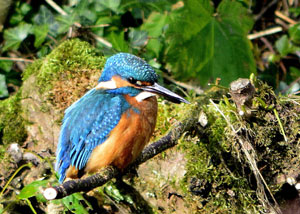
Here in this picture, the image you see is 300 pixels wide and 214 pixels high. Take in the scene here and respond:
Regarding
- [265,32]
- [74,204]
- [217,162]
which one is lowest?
[74,204]

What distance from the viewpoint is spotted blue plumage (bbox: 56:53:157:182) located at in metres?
2.80

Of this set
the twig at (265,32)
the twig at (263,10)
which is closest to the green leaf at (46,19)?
the twig at (265,32)

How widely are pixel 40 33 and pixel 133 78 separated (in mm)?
2144

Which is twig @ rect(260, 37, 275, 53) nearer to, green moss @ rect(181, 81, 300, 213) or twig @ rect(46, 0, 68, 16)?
green moss @ rect(181, 81, 300, 213)

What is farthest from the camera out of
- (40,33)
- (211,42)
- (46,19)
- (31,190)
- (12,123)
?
(46,19)

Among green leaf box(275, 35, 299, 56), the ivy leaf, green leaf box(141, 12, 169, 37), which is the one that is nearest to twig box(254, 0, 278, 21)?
green leaf box(275, 35, 299, 56)

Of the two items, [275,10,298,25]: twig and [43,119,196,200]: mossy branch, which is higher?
[43,119,196,200]: mossy branch

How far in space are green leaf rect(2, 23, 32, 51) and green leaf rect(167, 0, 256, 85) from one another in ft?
5.74

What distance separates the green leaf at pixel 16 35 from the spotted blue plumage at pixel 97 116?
81.2 inches

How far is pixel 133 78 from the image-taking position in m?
2.82

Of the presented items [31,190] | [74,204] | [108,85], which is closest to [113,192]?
[74,204]

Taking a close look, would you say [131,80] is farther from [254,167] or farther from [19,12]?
[19,12]

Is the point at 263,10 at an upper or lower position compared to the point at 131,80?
lower

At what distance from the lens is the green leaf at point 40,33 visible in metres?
4.50
